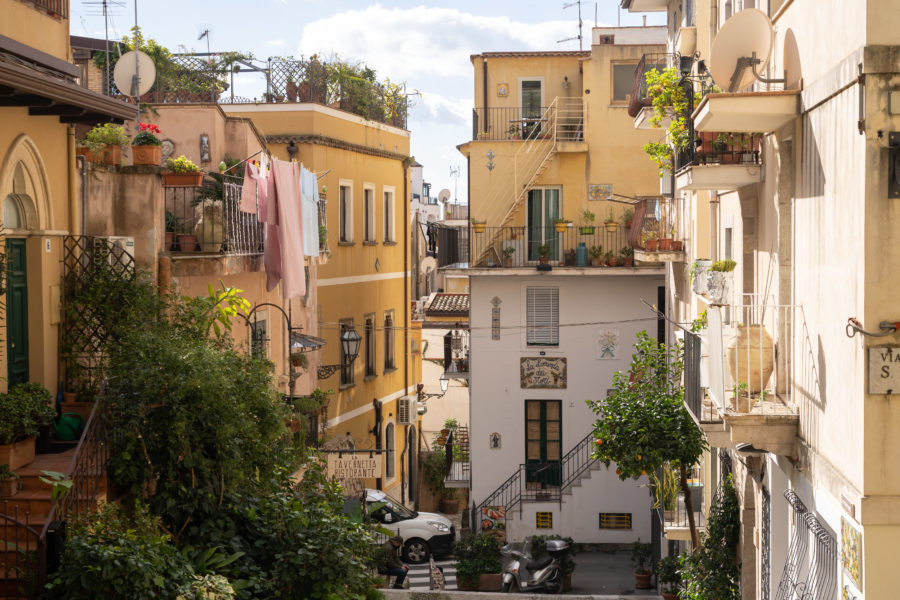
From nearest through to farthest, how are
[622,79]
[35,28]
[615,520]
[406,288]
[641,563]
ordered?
[35,28] → [641,563] → [615,520] → [622,79] → [406,288]

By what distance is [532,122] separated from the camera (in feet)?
95.1

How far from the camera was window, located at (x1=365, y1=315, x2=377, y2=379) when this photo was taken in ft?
102

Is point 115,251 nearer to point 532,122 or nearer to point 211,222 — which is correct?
point 211,222

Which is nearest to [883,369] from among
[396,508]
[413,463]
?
[396,508]

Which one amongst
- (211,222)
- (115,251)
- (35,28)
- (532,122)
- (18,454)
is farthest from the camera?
(532,122)

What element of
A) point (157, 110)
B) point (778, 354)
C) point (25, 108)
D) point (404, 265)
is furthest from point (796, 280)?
point (404, 265)

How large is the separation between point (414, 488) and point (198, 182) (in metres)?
21.6

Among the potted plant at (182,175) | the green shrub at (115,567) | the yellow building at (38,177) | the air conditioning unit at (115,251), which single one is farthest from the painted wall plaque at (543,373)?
the green shrub at (115,567)

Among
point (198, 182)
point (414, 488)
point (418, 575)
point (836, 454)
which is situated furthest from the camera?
point (414, 488)

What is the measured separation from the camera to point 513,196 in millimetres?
28250

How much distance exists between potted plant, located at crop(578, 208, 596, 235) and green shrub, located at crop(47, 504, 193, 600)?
19.5 meters

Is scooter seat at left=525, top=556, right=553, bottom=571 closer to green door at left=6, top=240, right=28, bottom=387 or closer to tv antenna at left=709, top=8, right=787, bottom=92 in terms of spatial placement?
green door at left=6, top=240, right=28, bottom=387

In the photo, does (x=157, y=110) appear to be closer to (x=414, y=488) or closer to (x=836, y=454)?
(x=836, y=454)

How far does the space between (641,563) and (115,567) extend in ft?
54.3
